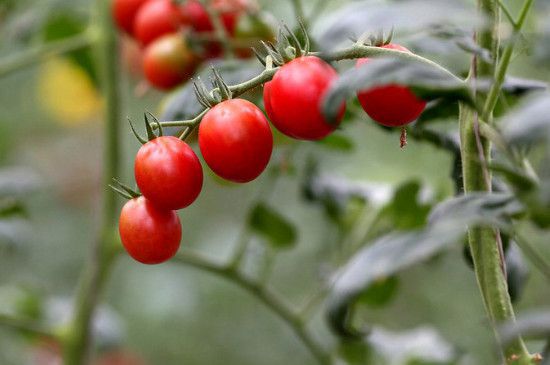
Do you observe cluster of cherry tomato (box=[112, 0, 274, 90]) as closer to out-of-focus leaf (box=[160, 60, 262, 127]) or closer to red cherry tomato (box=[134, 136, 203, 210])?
out-of-focus leaf (box=[160, 60, 262, 127])

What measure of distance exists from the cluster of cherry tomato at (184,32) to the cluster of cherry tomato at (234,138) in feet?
1.59

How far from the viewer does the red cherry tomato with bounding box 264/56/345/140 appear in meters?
0.59

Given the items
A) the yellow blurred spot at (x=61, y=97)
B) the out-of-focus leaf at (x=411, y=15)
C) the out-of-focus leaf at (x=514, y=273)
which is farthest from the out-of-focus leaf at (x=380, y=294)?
the yellow blurred spot at (x=61, y=97)

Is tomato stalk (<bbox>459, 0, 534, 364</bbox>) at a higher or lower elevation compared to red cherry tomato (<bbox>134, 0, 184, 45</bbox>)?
lower

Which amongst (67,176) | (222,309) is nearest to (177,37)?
(222,309)

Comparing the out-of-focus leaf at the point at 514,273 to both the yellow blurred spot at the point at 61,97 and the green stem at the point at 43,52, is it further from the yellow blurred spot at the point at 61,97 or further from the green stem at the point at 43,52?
the yellow blurred spot at the point at 61,97

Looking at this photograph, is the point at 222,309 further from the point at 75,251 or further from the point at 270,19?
the point at 270,19

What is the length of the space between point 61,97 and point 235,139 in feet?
5.81

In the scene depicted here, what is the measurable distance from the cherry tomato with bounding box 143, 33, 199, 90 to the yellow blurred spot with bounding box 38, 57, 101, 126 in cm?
102

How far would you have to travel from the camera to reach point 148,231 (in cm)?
67

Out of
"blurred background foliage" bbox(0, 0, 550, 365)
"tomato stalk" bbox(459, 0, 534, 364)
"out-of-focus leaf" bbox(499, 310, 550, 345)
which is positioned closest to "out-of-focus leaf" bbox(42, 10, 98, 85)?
"blurred background foliage" bbox(0, 0, 550, 365)

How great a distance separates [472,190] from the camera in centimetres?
64

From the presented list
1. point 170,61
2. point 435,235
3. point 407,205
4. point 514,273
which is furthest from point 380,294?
point 435,235

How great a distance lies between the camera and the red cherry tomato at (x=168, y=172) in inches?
25.4
